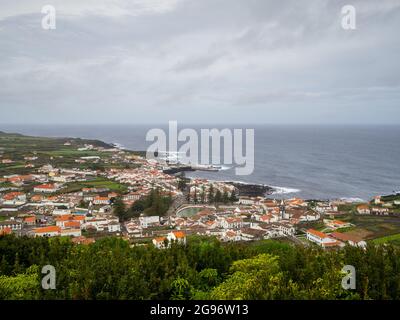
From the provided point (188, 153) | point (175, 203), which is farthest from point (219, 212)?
point (188, 153)

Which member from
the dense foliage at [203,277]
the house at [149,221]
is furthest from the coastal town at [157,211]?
the dense foliage at [203,277]

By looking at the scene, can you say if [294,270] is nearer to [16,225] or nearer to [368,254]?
[368,254]

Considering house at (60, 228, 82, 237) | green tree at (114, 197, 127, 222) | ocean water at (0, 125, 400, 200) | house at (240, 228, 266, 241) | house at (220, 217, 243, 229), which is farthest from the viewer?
ocean water at (0, 125, 400, 200)

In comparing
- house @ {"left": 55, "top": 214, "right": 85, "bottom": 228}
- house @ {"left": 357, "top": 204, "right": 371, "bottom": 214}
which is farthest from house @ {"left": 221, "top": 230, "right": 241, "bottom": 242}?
house @ {"left": 357, "top": 204, "right": 371, "bottom": 214}

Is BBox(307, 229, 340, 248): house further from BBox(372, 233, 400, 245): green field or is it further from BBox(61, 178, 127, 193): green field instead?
BBox(61, 178, 127, 193): green field

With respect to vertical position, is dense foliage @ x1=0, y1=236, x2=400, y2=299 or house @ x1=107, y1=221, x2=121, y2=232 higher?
dense foliage @ x1=0, y1=236, x2=400, y2=299

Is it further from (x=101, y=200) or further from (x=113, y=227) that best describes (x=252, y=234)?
(x=101, y=200)
